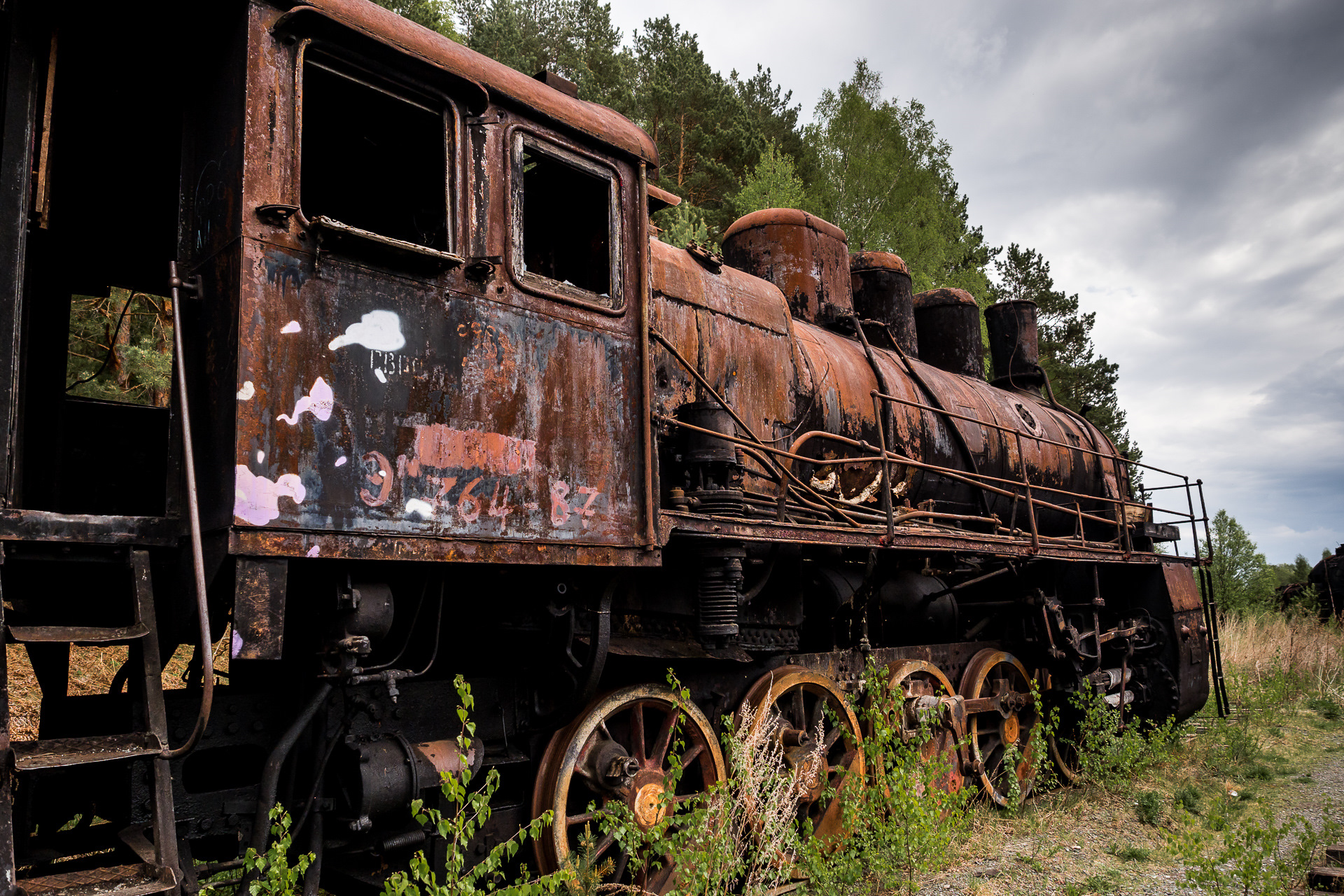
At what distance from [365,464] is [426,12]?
2130cm

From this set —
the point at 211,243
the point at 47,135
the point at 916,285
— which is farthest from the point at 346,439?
the point at 916,285

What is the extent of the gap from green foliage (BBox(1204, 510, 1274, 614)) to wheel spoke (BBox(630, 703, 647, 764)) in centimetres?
2211

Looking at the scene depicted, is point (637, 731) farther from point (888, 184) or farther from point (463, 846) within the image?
point (888, 184)

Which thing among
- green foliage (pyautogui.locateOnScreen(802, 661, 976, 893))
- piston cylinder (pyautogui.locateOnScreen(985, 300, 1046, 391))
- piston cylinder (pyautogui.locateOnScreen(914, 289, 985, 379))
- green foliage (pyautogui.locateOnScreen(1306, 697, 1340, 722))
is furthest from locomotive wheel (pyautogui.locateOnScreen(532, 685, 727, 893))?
green foliage (pyautogui.locateOnScreen(1306, 697, 1340, 722))

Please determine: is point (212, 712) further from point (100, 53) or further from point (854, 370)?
point (854, 370)

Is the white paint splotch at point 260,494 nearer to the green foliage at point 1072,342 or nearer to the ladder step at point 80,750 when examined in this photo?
the ladder step at point 80,750

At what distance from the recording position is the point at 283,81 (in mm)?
3336

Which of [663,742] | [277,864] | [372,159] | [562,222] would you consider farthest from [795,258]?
[277,864]

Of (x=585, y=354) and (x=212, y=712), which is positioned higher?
(x=585, y=354)

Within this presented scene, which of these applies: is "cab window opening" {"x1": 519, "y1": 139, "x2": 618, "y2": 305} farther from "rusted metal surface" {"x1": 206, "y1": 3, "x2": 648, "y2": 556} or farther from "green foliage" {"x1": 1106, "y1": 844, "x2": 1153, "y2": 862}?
"green foliage" {"x1": 1106, "y1": 844, "x2": 1153, "y2": 862}

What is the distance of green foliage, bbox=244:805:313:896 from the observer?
10.1 ft

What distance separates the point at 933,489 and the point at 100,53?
5.98 meters

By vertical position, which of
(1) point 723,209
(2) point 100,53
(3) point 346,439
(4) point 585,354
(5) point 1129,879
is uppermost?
(1) point 723,209

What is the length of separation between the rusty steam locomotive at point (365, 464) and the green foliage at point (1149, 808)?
99.0 inches
